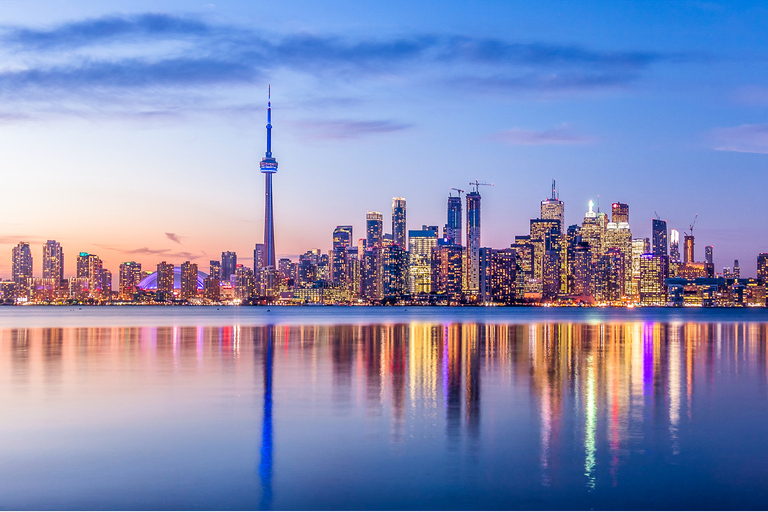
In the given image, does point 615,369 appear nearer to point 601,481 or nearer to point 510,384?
point 510,384

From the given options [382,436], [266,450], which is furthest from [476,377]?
[266,450]

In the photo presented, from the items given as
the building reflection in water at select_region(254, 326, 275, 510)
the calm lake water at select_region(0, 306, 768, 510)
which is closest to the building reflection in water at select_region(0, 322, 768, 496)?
the building reflection in water at select_region(254, 326, 275, 510)

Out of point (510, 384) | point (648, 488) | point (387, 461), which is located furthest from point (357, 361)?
point (648, 488)

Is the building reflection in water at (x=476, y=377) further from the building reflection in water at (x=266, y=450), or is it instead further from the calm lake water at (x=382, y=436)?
the calm lake water at (x=382, y=436)

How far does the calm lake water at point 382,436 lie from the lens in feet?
52.7

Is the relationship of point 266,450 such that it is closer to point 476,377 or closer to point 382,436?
point 382,436

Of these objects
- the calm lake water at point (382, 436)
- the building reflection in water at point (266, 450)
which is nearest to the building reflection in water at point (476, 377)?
the building reflection in water at point (266, 450)

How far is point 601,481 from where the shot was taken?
16906mm

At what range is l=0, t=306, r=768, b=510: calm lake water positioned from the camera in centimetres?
1608

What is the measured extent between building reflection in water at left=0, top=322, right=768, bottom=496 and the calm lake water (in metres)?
0.16

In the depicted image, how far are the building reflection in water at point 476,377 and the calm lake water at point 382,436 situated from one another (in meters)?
0.16

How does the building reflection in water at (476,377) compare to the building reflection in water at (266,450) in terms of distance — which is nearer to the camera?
the building reflection in water at (266,450)

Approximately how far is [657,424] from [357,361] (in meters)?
25.7

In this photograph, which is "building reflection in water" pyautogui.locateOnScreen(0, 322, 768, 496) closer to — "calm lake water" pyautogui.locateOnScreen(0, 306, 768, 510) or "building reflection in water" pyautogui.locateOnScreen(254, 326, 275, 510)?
"building reflection in water" pyautogui.locateOnScreen(254, 326, 275, 510)
